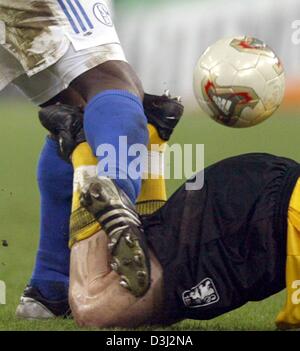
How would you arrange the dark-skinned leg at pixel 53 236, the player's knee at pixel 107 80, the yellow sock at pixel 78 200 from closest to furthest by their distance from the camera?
the yellow sock at pixel 78 200 → the player's knee at pixel 107 80 → the dark-skinned leg at pixel 53 236

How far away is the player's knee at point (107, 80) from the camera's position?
279 cm

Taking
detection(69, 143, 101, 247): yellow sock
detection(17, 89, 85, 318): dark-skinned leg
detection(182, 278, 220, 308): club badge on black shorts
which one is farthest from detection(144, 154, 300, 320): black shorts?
detection(17, 89, 85, 318): dark-skinned leg

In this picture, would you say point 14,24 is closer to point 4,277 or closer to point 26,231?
point 4,277

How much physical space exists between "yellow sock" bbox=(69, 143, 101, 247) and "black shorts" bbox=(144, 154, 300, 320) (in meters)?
0.13

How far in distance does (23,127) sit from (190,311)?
583 cm

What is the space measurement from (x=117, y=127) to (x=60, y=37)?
14.2 inches

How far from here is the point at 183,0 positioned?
8.51m

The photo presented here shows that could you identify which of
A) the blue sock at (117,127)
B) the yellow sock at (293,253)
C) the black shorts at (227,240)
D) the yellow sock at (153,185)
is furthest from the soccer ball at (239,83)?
the yellow sock at (293,253)

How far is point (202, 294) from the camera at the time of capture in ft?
8.14

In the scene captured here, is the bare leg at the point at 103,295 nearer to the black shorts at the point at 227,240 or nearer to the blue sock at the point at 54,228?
the black shorts at the point at 227,240

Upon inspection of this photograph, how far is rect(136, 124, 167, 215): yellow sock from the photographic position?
289 cm

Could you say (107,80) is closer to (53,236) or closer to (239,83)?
(239,83)

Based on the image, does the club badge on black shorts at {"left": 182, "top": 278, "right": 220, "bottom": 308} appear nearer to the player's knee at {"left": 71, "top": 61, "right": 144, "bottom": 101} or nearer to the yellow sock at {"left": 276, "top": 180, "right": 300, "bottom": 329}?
the yellow sock at {"left": 276, "top": 180, "right": 300, "bottom": 329}

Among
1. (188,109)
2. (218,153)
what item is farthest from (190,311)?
(188,109)
